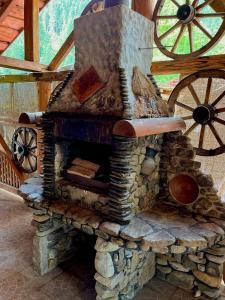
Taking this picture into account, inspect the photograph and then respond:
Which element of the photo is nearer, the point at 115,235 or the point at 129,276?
the point at 115,235

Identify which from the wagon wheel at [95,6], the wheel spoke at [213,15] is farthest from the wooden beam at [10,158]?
the wheel spoke at [213,15]

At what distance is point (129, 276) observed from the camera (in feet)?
8.35

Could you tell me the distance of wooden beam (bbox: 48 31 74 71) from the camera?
397 cm

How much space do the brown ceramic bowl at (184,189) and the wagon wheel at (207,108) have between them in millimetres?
346

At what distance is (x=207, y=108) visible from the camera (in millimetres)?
2551

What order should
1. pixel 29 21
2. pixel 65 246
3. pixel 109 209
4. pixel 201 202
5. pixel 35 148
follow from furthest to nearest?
pixel 35 148, pixel 29 21, pixel 65 246, pixel 201 202, pixel 109 209

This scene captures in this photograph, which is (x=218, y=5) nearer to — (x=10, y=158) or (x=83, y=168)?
(x=83, y=168)

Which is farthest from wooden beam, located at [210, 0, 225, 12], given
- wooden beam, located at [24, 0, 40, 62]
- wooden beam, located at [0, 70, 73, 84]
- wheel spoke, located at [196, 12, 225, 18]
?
wooden beam, located at [24, 0, 40, 62]

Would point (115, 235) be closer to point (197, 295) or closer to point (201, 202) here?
point (201, 202)

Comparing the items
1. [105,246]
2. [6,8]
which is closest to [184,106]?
[105,246]

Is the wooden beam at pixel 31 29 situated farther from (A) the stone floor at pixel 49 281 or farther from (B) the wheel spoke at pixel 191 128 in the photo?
(A) the stone floor at pixel 49 281

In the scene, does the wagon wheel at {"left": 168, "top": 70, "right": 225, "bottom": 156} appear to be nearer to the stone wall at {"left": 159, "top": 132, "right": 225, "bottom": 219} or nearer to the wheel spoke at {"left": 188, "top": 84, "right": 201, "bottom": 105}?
the wheel spoke at {"left": 188, "top": 84, "right": 201, "bottom": 105}

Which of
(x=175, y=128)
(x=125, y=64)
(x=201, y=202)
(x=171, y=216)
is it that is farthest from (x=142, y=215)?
(x=125, y=64)

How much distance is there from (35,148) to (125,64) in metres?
2.69
